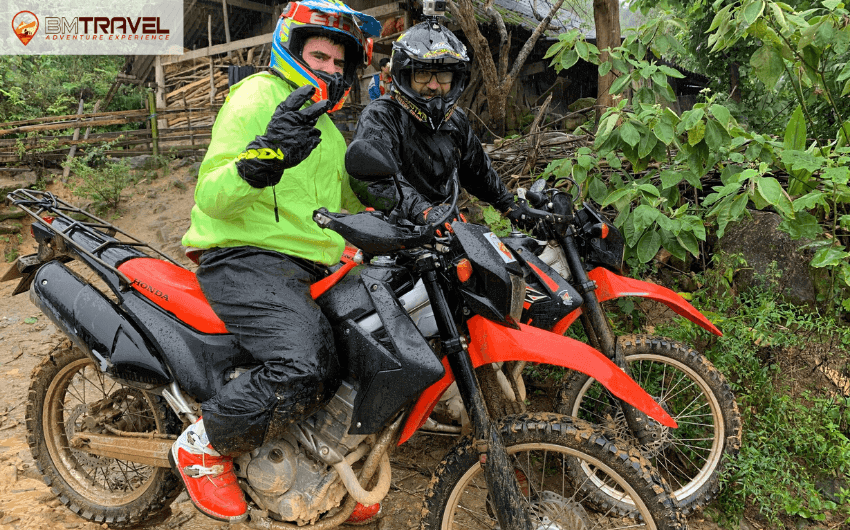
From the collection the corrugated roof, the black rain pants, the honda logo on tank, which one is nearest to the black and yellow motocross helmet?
the black rain pants

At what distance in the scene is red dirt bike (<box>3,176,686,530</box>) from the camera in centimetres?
217

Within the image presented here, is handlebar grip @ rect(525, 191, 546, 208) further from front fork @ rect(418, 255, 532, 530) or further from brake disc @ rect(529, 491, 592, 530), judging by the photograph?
brake disc @ rect(529, 491, 592, 530)

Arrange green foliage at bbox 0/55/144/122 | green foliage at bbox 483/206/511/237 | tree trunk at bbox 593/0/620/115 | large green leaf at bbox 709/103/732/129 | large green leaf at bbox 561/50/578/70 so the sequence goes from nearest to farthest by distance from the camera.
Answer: large green leaf at bbox 709/103/732/129, large green leaf at bbox 561/50/578/70, green foliage at bbox 483/206/511/237, tree trunk at bbox 593/0/620/115, green foliage at bbox 0/55/144/122

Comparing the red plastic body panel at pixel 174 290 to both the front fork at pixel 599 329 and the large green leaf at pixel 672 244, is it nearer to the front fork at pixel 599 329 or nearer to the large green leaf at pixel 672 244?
the front fork at pixel 599 329

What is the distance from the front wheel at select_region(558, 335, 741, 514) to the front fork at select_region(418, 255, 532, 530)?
83 centimetres

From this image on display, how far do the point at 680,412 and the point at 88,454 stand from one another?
359 centimetres

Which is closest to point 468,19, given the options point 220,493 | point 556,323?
point 556,323

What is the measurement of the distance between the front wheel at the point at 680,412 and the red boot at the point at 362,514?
1.10 metres

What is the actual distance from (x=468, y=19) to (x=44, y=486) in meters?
6.55

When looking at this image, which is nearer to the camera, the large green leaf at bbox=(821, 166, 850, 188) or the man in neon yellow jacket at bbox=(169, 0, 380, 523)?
the man in neon yellow jacket at bbox=(169, 0, 380, 523)

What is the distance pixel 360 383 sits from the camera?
230 cm

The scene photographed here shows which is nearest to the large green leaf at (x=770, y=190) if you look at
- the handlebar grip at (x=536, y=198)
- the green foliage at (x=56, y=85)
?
the handlebar grip at (x=536, y=198)

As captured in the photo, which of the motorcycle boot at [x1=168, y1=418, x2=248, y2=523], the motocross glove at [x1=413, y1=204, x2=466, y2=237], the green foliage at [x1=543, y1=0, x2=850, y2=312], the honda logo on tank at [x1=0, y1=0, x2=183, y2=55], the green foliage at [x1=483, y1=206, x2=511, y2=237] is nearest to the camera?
the motocross glove at [x1=413, y1=204, x2=466, y2=237]

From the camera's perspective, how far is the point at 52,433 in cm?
326
